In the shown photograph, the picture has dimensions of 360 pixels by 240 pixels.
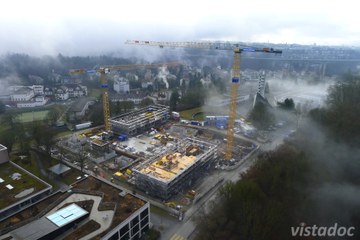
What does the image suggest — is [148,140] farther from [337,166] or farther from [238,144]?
[337,166]

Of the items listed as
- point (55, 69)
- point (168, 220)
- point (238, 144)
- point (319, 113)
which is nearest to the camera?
point (168, 220)

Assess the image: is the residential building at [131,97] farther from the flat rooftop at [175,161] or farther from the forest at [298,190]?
the forest at [298,190]

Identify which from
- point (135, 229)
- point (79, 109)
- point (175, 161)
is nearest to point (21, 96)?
→ point (79, 109)

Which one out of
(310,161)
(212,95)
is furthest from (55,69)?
(310,161)

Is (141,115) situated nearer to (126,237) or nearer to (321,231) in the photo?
(126,237)

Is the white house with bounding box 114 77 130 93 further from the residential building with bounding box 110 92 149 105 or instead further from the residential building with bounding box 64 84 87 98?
the residential building with bounding box 110 92 149 105

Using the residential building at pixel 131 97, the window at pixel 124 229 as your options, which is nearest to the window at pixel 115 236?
the window at pixel 124 229

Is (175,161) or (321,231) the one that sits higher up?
(175,161)
